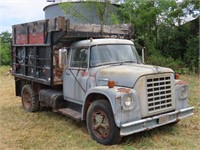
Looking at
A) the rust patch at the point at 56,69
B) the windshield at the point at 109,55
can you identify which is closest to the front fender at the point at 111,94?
the windshield at the point at 109,55

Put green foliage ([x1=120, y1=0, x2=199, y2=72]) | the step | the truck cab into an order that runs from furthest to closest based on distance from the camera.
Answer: green foliage ([x1=120, y1=0, x2=199, y2=72]) → the step → the truck cab

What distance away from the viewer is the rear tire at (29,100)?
29.1 feet

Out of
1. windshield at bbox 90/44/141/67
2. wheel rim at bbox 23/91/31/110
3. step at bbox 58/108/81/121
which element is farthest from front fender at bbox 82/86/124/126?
wheel rim at bbox 23/91/31/110

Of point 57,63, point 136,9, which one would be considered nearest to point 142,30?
point 136,9

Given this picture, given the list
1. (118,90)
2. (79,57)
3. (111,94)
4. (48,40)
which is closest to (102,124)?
(111,94)

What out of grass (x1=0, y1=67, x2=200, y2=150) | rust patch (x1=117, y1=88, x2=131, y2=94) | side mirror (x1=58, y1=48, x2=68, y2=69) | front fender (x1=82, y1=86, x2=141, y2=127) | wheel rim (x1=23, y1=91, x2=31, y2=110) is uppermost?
side mirror (x1=58, y1=48, x2=68, y2=69)

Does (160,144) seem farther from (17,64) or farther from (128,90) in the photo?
(17,64)

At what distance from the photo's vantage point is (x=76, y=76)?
7027mm

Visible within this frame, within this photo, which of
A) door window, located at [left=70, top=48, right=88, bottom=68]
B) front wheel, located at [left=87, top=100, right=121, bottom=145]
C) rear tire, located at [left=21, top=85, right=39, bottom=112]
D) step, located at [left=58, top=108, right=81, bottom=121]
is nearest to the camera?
front wheel, located at [left=87, top=100, right=121, bottom=145]

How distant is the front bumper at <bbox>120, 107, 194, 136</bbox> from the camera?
17.9 ft

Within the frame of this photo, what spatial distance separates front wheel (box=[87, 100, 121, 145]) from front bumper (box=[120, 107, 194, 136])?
→ 0.25 meters

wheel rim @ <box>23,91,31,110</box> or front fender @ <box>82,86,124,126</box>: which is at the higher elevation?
front fender @ <box>82,86,124,126</box>

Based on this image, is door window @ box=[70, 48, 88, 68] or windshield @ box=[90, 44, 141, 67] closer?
windshield @ box=[90, 44, 141, 67]

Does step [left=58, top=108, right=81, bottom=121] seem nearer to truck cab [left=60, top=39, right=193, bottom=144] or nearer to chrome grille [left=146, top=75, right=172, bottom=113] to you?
truck cab [left=60, top=39, right=193, bottom=144]
